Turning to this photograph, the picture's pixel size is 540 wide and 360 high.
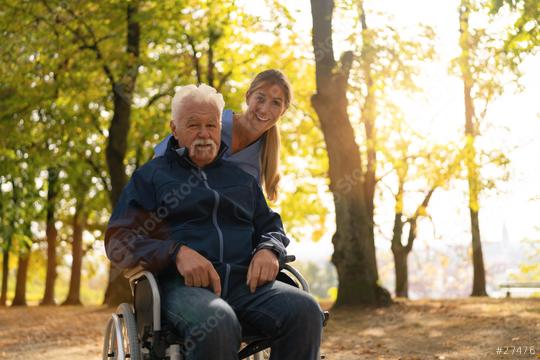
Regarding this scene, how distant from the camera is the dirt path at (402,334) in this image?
26.0ft

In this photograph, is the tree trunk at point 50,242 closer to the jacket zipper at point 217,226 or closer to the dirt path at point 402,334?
the dirt path at point 402,334

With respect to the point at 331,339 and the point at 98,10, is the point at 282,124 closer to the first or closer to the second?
the point at 98,10

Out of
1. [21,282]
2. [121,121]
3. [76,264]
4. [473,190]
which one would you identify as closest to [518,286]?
[473,190]

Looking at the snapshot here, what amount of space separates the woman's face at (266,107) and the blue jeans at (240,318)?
142cm

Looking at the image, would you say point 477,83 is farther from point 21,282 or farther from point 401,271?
point 21,282

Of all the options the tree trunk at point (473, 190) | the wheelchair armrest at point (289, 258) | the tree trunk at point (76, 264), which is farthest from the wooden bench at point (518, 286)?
the wheelchair armrest at point (289, 258)

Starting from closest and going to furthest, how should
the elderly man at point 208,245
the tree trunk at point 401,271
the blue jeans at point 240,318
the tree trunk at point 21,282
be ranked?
1. the blue jeans at point 240,318
2. the elderly man at point 208,245
3. the tree trunk at point 401,271
4. the tree trunk at point 21,282

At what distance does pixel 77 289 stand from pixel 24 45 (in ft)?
36.1

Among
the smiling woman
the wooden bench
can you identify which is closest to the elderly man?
the smiling woman

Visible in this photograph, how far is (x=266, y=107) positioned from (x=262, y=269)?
149 centimetres

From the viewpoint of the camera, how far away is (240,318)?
3270mm

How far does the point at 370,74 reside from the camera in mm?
12648

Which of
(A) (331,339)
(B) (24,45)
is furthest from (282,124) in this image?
(A) (331,339)

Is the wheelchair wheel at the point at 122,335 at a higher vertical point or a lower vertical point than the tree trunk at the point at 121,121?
lower
